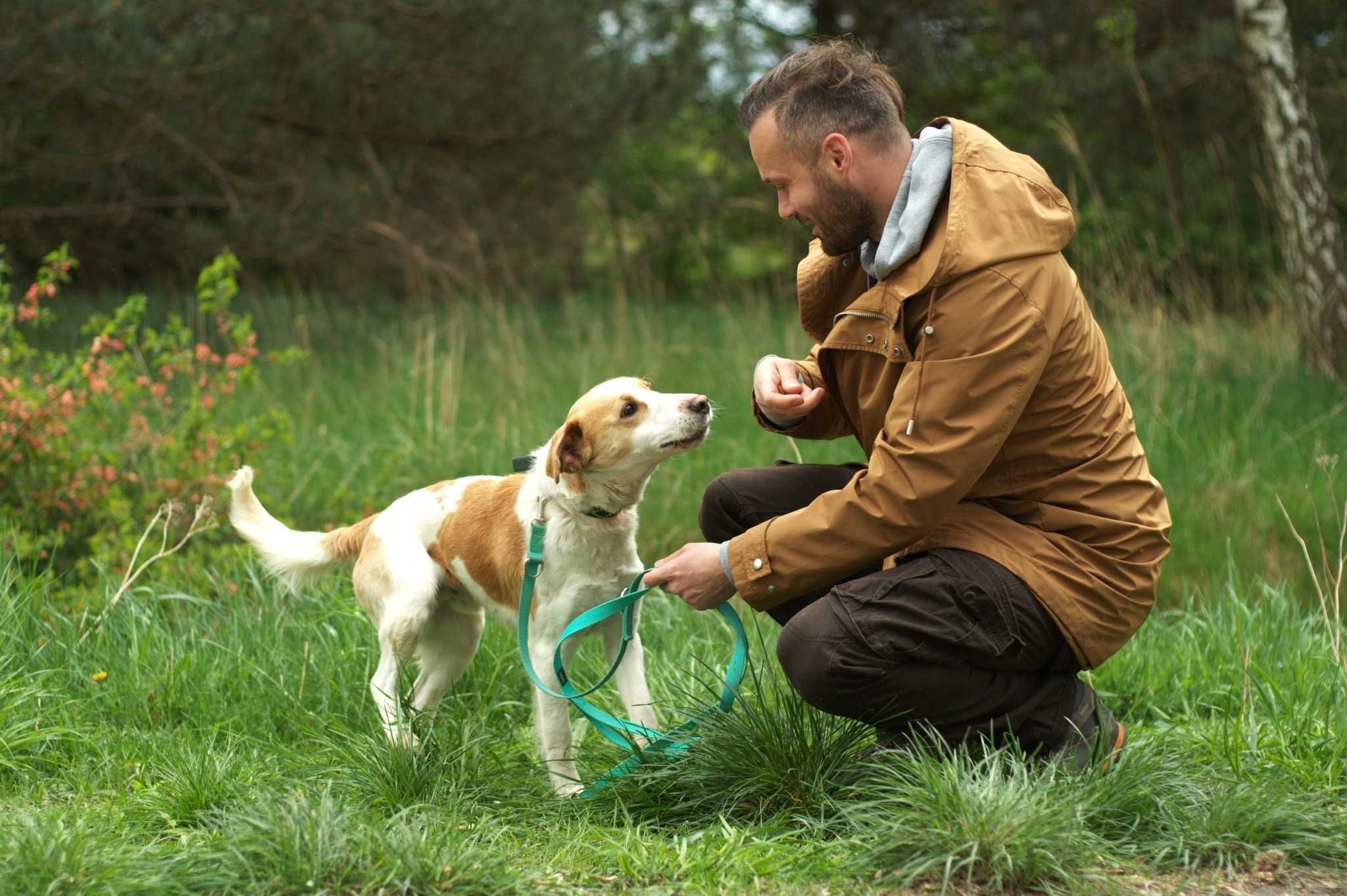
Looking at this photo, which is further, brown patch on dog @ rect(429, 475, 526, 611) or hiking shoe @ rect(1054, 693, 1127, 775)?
brown patch on dog @ rect(429, 475, 526, 611)

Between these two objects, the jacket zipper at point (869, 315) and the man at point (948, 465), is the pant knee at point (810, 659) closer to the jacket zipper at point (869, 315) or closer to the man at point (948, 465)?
the man at point (948, 465)

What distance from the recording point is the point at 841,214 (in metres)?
3.10

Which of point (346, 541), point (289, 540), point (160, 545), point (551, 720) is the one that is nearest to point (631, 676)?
point (551, 720)

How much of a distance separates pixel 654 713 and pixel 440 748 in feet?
2.19

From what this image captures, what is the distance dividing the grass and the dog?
6.1 inches

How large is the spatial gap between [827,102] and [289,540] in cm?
220

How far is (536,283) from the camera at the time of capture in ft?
47.4

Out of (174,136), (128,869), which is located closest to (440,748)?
(128,869)

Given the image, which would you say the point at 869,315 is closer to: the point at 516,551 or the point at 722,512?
the point at 722,512

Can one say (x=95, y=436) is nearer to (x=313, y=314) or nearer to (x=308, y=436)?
(x=308, y=436)

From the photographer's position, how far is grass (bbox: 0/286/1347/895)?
2.65m

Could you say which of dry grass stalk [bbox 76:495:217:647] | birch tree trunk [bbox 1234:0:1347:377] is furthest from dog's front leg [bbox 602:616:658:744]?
birch tree trunk [bbox 1234:0:1347:377]

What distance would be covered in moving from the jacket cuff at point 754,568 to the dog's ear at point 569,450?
57cm

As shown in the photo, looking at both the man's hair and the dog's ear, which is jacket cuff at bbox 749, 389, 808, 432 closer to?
the dog's ear
